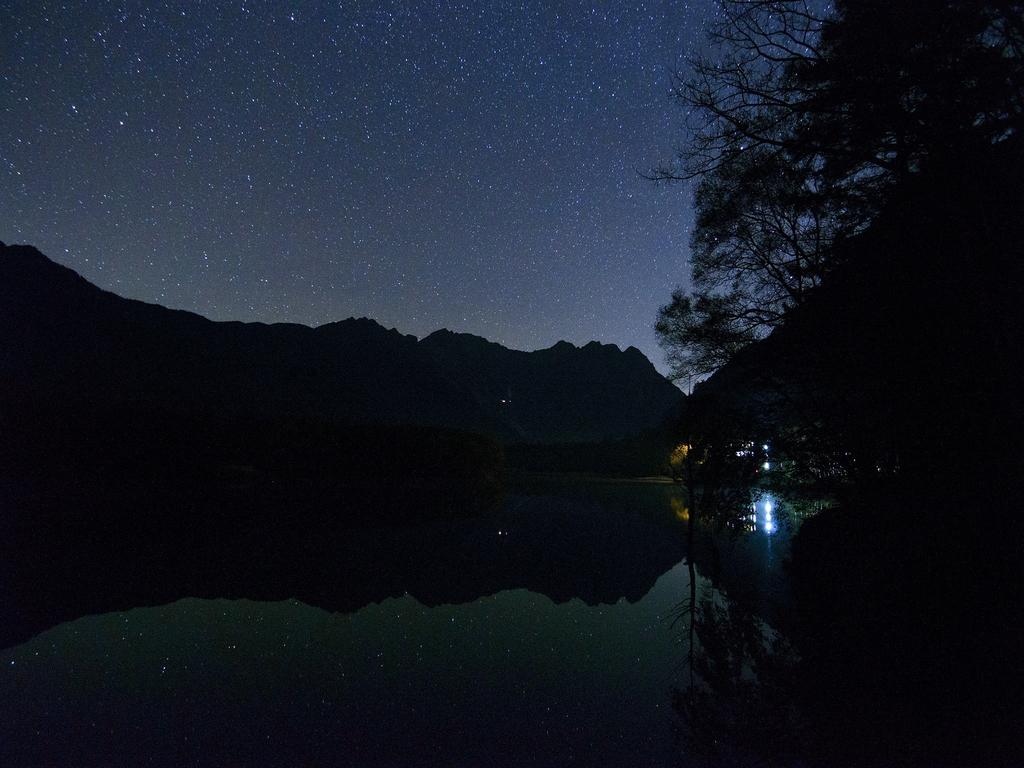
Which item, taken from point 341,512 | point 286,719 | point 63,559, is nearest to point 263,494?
point 341,512

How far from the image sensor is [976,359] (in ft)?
27.5

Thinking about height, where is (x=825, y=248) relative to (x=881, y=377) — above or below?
above

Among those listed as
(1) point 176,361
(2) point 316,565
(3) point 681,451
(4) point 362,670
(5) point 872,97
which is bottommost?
(2) point 316,565

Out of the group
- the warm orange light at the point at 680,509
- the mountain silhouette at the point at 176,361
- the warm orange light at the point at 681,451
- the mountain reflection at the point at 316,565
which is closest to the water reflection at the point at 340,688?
the mountain reflection at the point at 316,565

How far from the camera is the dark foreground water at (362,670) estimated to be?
4684 millimetres

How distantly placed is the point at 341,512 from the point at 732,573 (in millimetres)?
14529

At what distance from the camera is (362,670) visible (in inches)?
259

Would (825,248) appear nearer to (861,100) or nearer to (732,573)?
(861,100)

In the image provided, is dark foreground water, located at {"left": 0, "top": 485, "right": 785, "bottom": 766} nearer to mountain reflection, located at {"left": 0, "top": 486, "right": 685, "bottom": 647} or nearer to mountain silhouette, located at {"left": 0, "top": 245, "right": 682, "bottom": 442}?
mountain reflection, located at {"left": 0, "top": 486, "right": 685, "bottom": 647}

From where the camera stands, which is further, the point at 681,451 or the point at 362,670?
the point at 681,451

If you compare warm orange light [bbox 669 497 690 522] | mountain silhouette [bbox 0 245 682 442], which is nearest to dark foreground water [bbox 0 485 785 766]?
warm orange light [bbox 669 497 690 522]

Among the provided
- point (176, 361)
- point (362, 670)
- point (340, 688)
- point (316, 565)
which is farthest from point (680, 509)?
point (176, 361)

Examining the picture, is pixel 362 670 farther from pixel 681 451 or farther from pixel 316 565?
pixel 681 451

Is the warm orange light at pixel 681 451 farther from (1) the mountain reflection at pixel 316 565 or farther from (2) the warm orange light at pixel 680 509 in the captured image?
(1) the mountain reflection at pixel 316 565
